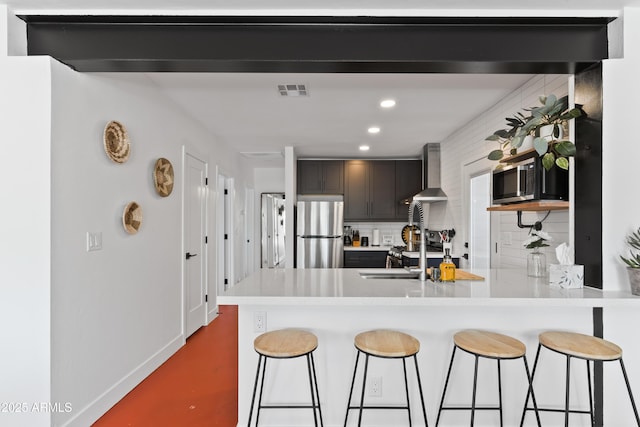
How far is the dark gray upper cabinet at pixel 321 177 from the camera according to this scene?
18.6 ft

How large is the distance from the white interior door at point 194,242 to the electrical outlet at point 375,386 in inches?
89.1

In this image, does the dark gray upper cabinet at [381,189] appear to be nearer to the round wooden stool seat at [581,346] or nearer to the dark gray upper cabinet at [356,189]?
the dark gray upper cabinet at [356,189]

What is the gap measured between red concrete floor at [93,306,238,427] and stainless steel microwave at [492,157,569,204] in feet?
7.89

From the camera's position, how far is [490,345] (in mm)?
1625

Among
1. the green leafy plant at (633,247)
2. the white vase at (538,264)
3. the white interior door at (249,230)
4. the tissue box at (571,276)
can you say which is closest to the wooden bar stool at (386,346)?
the tissue box at (571,276)

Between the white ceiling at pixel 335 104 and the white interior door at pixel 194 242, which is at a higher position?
the white ceiling at pixel 335 104

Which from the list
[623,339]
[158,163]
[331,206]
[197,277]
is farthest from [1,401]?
[331,206]

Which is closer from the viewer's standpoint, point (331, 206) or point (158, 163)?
point (158, 163)

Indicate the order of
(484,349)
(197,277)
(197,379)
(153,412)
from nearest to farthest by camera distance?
1. (484,349)
2. (153,412)
3. (197,379)
4. (197,277)

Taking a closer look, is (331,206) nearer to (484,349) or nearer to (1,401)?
(484,349)

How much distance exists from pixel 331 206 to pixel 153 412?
355cm

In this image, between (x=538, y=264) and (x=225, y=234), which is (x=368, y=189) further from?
(x=538, y=264)

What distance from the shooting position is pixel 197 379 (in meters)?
2.67

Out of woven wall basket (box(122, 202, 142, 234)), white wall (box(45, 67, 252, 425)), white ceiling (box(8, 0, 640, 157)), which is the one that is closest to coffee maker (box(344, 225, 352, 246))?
white ceiling (box(8, 0, 640, 157))
